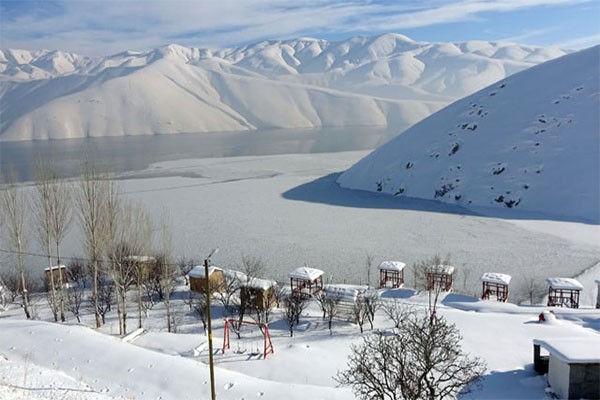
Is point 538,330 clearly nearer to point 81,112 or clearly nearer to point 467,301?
point 467,301

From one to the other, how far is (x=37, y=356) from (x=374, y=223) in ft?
84.1

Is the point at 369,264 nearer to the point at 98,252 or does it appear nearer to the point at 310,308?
the point at 310,308

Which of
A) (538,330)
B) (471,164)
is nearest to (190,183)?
(471,164)

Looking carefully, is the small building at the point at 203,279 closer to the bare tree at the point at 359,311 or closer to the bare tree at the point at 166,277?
the bare tree at the point at 166,277

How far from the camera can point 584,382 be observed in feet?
40.6

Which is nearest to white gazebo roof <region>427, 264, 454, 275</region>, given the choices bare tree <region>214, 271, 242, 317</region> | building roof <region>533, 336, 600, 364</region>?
building roof <region>533, 336, 600, 364</region>

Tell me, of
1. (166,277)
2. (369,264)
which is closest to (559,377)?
(369,264)

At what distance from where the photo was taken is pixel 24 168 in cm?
7406

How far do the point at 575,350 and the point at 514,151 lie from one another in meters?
38.7

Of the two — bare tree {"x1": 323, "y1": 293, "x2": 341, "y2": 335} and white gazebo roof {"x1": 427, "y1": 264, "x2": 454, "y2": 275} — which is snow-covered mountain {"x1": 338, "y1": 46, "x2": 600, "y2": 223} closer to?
white gazebo roof {"x1": 427, "y1": 264, "x2": 454, "y2": 275}

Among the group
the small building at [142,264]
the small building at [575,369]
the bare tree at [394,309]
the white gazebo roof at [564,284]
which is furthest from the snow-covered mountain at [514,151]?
the small building at [142,264]

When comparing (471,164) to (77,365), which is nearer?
(77,365)

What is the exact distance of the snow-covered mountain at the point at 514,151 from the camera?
135 feet

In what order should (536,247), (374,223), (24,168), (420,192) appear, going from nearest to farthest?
(536,247), (374,223), (420,192), (24,168)
